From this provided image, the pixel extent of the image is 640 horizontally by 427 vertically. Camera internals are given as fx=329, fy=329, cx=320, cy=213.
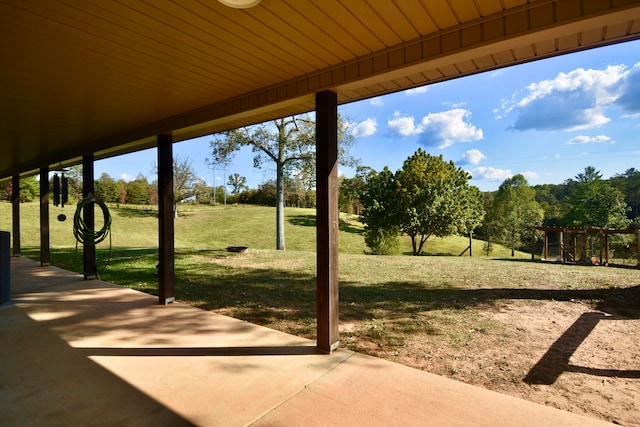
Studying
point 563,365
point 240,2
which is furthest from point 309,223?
point 240,2

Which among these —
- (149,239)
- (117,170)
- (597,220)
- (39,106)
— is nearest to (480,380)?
(39,106)

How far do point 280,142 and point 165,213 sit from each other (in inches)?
374

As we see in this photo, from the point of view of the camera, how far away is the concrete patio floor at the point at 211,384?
1.95 m

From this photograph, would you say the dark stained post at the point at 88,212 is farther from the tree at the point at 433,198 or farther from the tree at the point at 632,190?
the tree at the point at 632,190

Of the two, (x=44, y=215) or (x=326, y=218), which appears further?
(x=44, y=215)

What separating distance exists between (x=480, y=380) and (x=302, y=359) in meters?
1.37

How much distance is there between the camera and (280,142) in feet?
44.2

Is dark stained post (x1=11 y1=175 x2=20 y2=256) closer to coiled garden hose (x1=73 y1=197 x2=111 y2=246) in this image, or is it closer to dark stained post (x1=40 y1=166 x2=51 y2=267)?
dark stained post (x1=40 y1=166 x2=51 y2=267)

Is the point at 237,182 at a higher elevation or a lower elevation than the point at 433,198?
higher

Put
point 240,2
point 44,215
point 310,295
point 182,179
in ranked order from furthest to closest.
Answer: point 182,179 < point 44,215 < point 310,295 < point 240,2

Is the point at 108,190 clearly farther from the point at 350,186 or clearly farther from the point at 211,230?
the point at 350,186

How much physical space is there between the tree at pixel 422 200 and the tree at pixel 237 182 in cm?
2885

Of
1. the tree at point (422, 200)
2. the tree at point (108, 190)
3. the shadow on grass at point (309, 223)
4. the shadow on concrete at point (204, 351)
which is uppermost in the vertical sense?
the tree at point (108, 190)

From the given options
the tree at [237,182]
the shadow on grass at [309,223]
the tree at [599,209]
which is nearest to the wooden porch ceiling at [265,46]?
the shadow on grass at [309,223]
